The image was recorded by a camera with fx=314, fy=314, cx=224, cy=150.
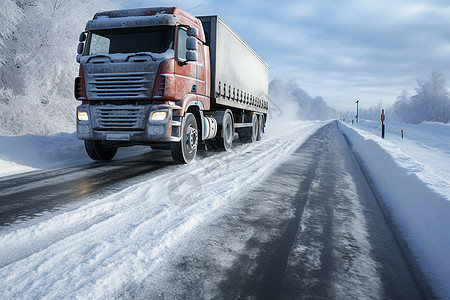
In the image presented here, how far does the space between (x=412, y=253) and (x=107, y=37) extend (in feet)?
22.7

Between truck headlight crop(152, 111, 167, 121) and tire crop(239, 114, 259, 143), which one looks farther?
tire crop(239, 114, 259, 143)

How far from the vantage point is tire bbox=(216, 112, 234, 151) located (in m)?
9.90

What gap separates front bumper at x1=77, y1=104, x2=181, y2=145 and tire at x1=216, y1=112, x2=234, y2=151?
321cm

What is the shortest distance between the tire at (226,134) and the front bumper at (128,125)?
3.21 metres

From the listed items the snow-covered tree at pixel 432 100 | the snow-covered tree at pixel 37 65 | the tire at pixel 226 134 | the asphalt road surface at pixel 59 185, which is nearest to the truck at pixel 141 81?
the asphalt road surface at pixel 59 185

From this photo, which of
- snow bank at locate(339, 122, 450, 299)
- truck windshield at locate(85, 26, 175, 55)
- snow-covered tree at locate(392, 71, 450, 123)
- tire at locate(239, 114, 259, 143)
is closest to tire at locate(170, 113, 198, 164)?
truck windshield at locate(85, 26, 175, 55)

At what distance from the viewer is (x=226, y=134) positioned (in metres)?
10.3

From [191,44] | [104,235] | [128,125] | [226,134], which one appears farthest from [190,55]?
[104,235]

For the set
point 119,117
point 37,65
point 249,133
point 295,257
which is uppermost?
point 37,65

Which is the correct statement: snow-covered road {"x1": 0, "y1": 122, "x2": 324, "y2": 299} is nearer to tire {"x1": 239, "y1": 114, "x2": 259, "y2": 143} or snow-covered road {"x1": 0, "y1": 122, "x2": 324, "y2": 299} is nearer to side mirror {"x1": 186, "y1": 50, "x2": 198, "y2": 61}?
side mirror {"x1": 186, "y1": 50, "x2": 198, "y2": 61}

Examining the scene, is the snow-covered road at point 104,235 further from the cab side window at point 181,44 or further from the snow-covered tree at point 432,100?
the snow-covered tree at point 432,100

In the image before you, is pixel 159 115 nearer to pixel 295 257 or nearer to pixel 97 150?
pixel 97 150

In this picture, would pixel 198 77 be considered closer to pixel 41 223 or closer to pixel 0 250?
pixel 41 223

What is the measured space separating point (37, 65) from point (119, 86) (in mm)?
10216
